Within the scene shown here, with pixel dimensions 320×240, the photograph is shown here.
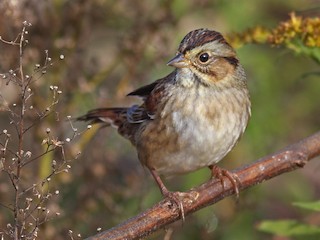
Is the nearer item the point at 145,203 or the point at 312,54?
the point at 312,54

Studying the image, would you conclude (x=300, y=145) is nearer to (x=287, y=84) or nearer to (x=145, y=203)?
(x=145, y=203)

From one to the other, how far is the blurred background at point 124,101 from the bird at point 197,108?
0.36m

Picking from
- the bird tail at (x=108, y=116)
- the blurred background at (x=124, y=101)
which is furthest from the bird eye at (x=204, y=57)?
the bird tail at (x=108, y=116)

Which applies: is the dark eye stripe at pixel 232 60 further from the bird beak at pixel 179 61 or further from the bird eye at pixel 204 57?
the bird beak at pixel 179 61

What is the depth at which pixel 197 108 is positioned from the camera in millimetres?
4293

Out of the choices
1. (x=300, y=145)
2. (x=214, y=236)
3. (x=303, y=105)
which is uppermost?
(x=303, y=105)

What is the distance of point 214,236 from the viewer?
5.41 m

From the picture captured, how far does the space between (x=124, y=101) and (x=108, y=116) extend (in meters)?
0.26

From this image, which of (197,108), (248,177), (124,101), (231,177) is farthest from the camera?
(124,101)

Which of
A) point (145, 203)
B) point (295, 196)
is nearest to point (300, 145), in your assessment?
point (145, 203)

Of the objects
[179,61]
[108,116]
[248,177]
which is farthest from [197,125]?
[108,116]

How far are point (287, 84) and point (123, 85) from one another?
141 cm

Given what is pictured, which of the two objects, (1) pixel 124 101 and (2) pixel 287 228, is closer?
(2) pixel 287 228

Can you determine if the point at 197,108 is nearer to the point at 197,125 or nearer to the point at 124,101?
Result: the point at 197,125
